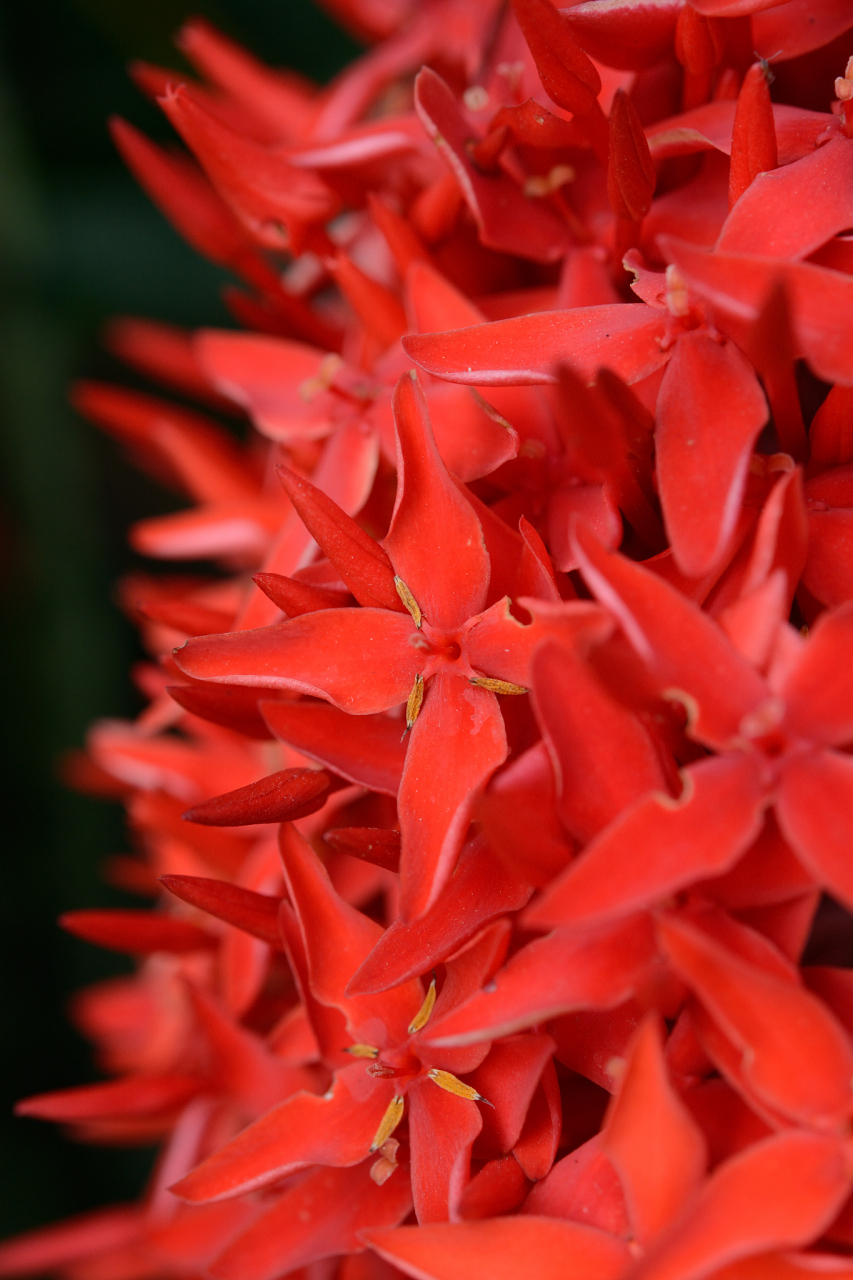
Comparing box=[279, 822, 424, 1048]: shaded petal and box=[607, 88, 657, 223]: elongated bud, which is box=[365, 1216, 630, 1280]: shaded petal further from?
box=[607, 88, 657, 223]: elongated bud

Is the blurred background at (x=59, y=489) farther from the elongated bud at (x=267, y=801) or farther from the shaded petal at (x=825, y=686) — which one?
the shaded petal at (x=825, y=686)

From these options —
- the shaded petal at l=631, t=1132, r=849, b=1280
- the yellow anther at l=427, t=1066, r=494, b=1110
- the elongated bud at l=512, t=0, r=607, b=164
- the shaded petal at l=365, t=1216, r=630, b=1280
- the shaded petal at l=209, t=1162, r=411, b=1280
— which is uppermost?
the elongated bud at l=512, t=0, r=607, b=164

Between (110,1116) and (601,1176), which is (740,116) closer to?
(601,1176)

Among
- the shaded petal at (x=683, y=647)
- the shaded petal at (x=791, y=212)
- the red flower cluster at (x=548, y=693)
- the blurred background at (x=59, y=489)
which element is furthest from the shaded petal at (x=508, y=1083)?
the blurred background at (x=59, y=489)

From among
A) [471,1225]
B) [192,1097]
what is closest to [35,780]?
[192,1097]

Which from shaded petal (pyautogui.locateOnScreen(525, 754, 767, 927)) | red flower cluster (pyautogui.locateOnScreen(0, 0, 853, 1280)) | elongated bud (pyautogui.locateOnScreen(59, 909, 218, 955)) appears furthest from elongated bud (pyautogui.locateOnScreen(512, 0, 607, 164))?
elongated bud (pyautogui.locateOnScreen(59, 909, 218, 955))

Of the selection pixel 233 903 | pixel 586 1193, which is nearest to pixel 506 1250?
pixel 586 1193
